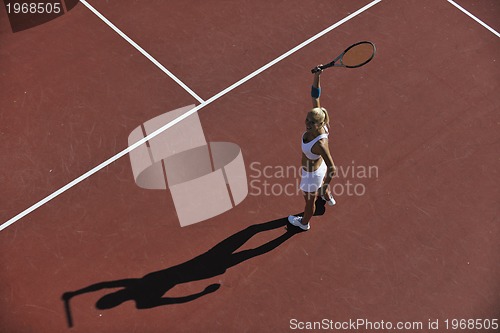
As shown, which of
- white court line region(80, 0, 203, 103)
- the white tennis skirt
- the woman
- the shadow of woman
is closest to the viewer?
the woman

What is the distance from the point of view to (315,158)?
8328 millimetres

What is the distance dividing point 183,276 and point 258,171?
7.93 feet

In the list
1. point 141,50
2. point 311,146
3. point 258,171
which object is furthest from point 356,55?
point 141,50

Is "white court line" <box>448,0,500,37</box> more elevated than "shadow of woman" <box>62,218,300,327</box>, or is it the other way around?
"white court line" <box>448,0,500,37</box>

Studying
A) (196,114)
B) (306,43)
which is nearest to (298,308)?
(196,114)

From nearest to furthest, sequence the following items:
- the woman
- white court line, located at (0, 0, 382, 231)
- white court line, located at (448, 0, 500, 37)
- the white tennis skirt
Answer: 1. the woman
2. the white tennis skirt
3. white court line, located at (0, 0, 382, 231)
4. white court line, located at (448, 0, 500, 37)

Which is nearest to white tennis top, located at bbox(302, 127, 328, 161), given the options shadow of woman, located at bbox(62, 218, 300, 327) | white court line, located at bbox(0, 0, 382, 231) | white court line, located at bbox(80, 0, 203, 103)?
shadow of woman, located at bbox(62, 218, 300, 327)

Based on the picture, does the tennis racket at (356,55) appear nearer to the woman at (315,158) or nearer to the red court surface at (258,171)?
the woman at (315,158)

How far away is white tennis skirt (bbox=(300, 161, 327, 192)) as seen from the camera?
848 cm

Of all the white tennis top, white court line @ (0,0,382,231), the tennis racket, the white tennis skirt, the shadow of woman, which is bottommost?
the shadow of woman

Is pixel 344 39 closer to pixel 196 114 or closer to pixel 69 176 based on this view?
pixel 196 114

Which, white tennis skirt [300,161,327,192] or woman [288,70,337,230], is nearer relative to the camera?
woman [288,70,337,230]

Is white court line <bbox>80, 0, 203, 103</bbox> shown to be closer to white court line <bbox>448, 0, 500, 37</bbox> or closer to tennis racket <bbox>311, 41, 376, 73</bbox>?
tennis racket <bbox>311, 41, 376, 73</bbox>

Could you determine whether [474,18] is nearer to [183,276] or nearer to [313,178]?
[313,178]
